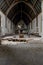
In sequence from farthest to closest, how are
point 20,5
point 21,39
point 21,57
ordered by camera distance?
point 20,5
point 21,39
point 21,57

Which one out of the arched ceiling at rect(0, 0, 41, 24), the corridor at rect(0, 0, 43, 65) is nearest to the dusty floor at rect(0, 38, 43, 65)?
the corridor at rect(0, 0, 43, 65)

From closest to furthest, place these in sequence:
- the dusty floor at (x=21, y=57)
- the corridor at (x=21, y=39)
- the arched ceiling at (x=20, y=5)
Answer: the dusty floor at (x=21, y=57) → the corridor at (x=21, y=39) → the arched ceiling at (x=20, y=5)

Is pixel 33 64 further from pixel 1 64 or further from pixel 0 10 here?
pixel 0 10

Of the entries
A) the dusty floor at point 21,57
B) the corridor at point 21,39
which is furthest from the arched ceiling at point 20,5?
the dusty floor at point 21,57

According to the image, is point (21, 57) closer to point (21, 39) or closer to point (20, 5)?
point (21, 39)

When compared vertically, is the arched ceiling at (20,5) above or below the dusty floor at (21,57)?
above

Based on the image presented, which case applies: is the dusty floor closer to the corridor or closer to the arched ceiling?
the corridor

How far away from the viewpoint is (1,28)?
21.0 meters

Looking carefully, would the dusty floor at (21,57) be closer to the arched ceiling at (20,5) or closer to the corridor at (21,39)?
the corridor at (21,39)

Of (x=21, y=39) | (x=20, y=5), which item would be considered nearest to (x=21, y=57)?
(x=21, y=39)

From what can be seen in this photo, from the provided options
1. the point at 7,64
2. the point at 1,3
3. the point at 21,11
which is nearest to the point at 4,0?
the point at 1,3

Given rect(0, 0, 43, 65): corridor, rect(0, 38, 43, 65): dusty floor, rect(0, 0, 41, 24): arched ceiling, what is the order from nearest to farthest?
1. rect(0, 38, 43, 65): dusty floor
2. rect(0, 0, 43, 65): corridor
3. rect(0, 0, 41, 24): arched ceiling

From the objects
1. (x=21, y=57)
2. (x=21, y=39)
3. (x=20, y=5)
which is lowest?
(x=21, y=39)

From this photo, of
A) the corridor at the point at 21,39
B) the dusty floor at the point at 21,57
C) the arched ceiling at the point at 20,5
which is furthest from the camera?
the arched ceiling at the point at 20,5
